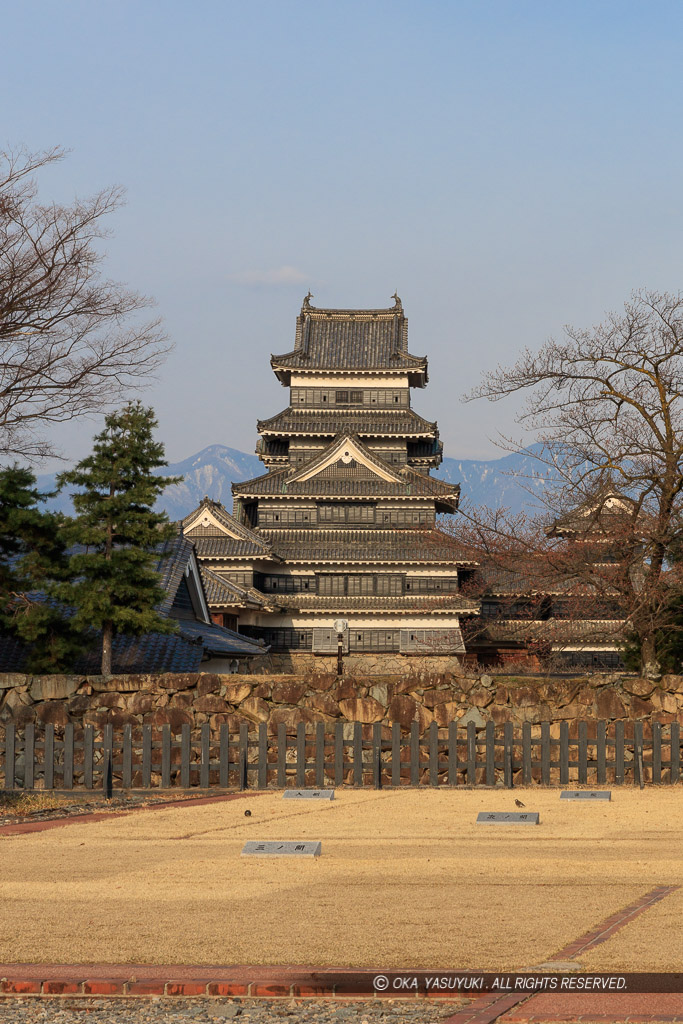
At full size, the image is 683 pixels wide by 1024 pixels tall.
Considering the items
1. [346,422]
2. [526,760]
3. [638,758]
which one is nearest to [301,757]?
[526,760]

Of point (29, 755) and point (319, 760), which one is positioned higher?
point (29, 755)

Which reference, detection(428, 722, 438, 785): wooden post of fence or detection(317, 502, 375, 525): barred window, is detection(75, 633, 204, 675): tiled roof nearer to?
detection(428, 722, 438, 785): wooden post of fence

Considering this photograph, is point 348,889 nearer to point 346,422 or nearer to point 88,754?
point 88,754

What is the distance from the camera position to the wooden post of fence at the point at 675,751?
50.3ft

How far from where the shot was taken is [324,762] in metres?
15.9

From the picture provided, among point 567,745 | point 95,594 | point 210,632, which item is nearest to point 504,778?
point 567,745

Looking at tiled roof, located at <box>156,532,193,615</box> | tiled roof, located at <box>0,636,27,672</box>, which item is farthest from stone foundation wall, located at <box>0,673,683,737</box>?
tiled roof, located at <box>156,532,193,615</box>

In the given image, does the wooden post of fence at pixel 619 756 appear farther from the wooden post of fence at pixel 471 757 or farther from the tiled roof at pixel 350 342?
the tiled roof at pixel 350 342

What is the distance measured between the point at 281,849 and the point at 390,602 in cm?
4050

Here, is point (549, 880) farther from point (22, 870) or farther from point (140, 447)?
point (140, 447)

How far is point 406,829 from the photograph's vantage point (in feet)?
36.2

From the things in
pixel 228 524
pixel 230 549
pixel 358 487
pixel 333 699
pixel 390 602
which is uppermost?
pixel 358 487

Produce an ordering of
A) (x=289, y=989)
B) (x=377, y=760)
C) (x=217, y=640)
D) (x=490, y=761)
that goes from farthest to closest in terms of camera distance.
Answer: (x=217, y=640) → (x=490, y=761) → (x=377, y=760) → (x=289, y=989)

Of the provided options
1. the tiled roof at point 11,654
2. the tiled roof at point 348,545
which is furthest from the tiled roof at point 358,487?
the tiled roof at point 11,654
